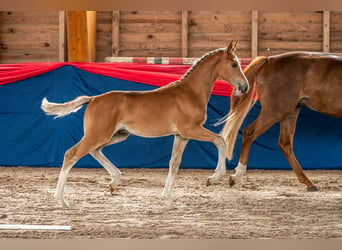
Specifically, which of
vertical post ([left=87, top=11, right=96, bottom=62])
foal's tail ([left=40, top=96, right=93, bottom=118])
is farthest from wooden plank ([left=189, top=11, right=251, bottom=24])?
foal's tail ([left=40, top=96, right=93, bottom=118])

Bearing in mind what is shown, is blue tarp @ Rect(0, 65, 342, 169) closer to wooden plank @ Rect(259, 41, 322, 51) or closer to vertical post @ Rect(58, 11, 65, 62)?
vertical post @ Rect(58, 11, 65, 62)

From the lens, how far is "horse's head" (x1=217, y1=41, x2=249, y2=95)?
4066 mm

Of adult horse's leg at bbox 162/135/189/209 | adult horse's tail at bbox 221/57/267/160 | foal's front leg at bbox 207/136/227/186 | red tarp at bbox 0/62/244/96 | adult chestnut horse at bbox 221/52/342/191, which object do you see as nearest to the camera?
foal's front leg at bbox 207/136/227/186

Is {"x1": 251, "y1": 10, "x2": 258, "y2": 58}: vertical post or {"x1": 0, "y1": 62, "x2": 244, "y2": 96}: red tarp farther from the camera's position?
{"x1": 251, "y1": 10, "x2": 258, "y2": 58}: vertical post

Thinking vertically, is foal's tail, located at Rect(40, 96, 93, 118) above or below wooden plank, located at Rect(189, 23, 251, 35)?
below

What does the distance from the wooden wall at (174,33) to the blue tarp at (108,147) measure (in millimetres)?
2686

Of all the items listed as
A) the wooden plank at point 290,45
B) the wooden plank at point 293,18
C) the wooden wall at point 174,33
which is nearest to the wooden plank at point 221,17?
the wooden wall at point 174,33

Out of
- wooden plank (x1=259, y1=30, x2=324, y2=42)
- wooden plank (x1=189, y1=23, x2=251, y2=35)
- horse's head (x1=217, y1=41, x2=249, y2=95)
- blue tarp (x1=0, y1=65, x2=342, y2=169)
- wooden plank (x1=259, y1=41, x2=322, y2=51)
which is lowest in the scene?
blue tarp (x1=0, y1=65, x2=342, y2=169)

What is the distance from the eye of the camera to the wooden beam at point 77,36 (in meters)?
8.18

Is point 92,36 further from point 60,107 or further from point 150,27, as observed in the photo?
point 60,107

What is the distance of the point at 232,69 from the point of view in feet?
13.3

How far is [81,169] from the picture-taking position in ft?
24.5

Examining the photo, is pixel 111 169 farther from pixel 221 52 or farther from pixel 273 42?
pixel 273 42

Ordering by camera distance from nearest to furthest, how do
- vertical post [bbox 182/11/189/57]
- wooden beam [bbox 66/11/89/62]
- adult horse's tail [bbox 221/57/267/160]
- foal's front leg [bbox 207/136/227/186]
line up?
foal's front leg [bbox 207/136/227/186] < adult horse's tail [bbox 221/57/267/160] < wooden beam [bbox 66/11/89/62] < vertical post [bbox 182/11/189/57]
